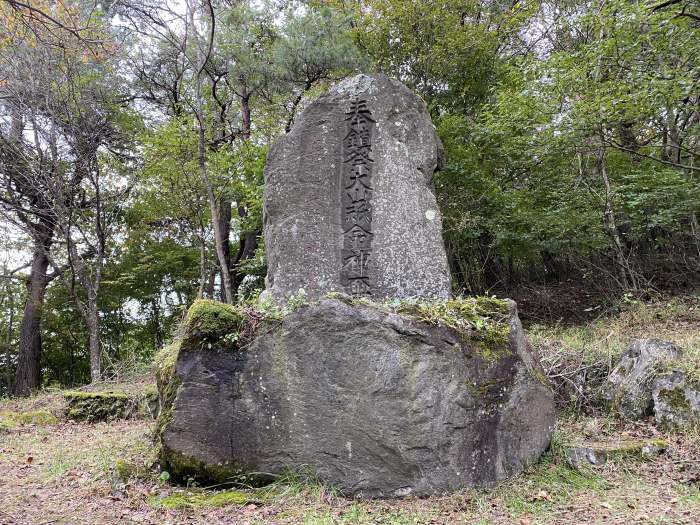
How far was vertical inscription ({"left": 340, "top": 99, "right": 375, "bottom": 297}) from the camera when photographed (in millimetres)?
5320

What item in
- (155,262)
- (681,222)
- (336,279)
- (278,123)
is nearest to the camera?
(336,279)

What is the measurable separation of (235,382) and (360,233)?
2275 millimetres

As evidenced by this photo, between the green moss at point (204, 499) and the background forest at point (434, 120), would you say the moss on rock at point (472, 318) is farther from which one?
the background forest at point (434, 120)

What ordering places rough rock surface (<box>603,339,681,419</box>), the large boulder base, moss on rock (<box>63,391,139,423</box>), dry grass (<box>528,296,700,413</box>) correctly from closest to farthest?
1. the large boulder base
2. rough rock surface (<box>603,339,681,419</box>)
3. dry grass (<box>528,296,700,413</box>)
4. moss on rock (<box>63,391,139,423</box>)

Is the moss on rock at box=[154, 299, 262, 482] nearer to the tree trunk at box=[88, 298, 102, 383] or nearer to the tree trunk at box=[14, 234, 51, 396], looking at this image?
the tree trunk at box=[88, 298, 102, 383]

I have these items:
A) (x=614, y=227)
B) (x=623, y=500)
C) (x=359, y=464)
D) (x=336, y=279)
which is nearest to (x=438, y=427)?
(x=359, y=464)

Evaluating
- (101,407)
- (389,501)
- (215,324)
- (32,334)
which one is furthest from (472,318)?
(32,334)

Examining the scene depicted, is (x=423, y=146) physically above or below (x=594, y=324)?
above

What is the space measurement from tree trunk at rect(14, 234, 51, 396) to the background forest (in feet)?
0.15

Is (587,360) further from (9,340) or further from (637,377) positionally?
(9,340)

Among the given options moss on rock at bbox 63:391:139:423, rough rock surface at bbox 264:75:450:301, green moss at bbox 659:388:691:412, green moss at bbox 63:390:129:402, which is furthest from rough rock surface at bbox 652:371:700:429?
green moss at bbox 63:390:129:402

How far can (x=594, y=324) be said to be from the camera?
29.6 ft

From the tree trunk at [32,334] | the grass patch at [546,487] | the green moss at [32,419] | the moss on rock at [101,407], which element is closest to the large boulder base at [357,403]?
the grass patch at [546,487]

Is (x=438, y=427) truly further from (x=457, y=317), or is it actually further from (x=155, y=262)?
(x=155, y=262)
